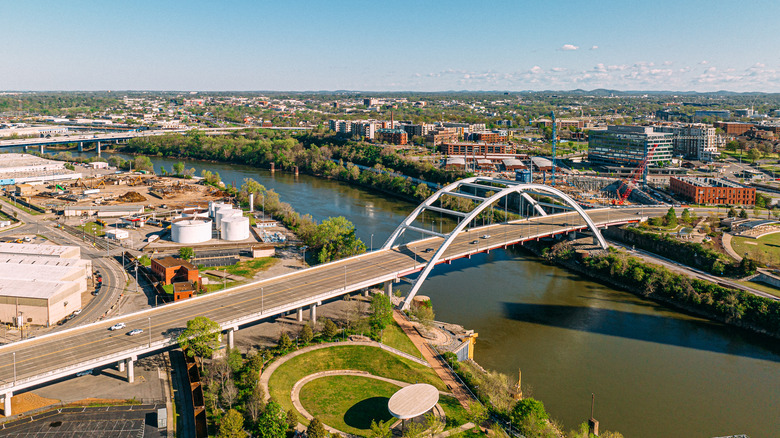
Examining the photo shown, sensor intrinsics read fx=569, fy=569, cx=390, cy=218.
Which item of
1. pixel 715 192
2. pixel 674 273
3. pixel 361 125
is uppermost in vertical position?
pixel 361 125

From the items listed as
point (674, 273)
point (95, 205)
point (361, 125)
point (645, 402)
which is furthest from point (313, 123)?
point (645, 402)

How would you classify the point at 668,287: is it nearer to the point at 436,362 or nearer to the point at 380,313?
the point at 436,362

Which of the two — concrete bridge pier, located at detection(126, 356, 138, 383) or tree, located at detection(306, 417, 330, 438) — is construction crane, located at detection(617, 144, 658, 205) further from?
concrete bridge pier, located at detection(126, 356, 138, 383)

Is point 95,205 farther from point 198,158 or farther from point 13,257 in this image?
point 198,158

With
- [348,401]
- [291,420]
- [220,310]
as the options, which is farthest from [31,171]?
[291,420]

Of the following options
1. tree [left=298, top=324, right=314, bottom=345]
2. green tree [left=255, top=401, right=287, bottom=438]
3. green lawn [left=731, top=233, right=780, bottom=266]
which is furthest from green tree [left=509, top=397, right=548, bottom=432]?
green lawn [left=731, top=233, right=780, bottom=266]

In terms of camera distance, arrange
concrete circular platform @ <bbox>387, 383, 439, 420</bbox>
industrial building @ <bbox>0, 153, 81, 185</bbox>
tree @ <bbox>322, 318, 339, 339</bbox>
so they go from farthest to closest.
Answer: industrial building @ <bbox>0, 153, 81, 185</bbox> → tree @ <bbox>322, 318, 339, 339</bbox> → concrete circular platform @ <bbox>387, 383, 439, 420</bbox>
